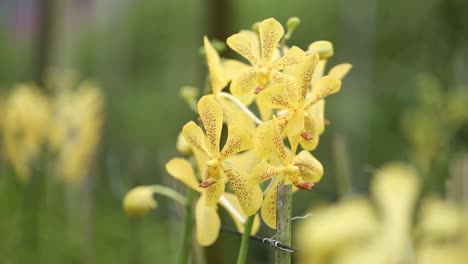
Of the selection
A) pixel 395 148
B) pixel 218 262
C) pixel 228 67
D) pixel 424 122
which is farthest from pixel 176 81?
pixel 228 67

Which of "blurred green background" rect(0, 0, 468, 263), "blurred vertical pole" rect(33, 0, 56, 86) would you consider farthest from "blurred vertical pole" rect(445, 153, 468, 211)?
"blurred vertical pole" rect(33, 0, 56, 86)

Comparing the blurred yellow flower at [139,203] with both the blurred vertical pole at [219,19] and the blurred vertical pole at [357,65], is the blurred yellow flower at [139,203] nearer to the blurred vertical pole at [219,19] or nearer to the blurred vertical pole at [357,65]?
the blurred vertical pole at [219,19]

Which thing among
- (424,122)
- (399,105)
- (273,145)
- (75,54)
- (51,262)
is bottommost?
(51,262)

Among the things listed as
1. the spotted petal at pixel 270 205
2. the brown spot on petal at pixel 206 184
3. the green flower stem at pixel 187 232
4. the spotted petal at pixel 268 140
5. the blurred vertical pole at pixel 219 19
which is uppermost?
the blurred vertical pole at pixel 219 19

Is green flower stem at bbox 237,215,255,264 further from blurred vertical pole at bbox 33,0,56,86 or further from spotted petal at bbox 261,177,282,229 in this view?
blurred vertical pole at bbox 33,0,56,86

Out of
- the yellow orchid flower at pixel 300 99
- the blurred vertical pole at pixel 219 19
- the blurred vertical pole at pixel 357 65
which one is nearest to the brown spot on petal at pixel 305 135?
the yellow orchid flower at pixel 300 99

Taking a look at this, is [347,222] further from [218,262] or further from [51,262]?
[51,262]

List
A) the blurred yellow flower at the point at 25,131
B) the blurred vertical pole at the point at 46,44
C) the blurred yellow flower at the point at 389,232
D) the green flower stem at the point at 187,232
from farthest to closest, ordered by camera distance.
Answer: the blurred vertical pole at the point at 46,44 → the blurred yellow flower at the point at 25,131 → the green flower stem at the point at 187,232 → the blurred yellow flower at the point at 389,232
